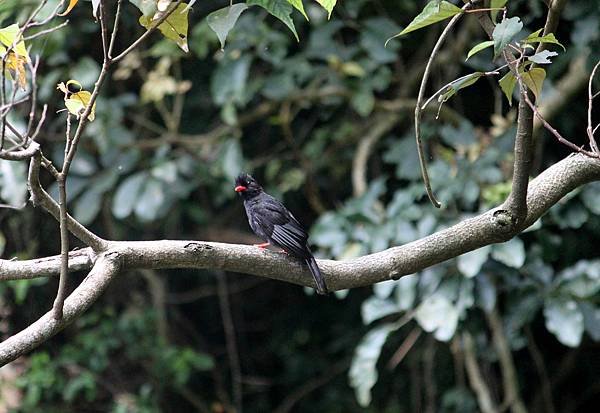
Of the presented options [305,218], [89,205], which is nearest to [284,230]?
[89,205]

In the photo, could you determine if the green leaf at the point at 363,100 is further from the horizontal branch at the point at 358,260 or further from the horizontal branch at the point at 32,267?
the horizontal branch at the point at 32,267

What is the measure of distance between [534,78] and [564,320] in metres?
2.03

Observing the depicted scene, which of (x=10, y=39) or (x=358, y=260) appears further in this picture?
(x=358, y=260)

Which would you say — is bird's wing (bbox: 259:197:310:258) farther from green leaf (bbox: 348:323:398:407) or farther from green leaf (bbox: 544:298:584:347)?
green leaf (bbox: 544:298:584:347)

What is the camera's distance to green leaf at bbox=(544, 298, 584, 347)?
358cm

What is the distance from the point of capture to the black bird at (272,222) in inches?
113

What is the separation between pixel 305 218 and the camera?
17.7 ft

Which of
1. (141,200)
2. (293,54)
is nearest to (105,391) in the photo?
(141,200)

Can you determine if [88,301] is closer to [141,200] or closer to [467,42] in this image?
[141,200]

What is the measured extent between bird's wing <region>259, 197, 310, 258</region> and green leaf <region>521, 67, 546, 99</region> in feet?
3.01

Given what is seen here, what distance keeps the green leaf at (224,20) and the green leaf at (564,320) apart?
91.2 inches

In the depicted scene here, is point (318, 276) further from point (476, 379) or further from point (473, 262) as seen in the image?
point (476, 379)

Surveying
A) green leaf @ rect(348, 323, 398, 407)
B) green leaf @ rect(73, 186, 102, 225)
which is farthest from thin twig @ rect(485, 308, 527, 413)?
green leaf @ rect(73, 186, 102, 225)

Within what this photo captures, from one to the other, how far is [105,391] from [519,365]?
8.45 ft
